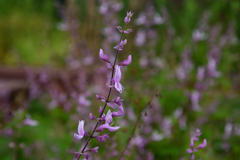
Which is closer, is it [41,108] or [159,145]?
[159,145]

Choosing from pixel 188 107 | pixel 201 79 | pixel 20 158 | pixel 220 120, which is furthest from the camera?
pixel 220 120

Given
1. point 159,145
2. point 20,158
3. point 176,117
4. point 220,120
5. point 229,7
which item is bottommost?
point 20,158

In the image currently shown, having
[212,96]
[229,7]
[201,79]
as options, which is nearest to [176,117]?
[201,79]

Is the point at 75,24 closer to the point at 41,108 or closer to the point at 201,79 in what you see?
the point at 201,79

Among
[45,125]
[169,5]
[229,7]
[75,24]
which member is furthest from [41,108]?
[169,5]

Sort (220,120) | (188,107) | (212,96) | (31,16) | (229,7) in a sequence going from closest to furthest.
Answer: (188,107)
(220,120)
(212,96)
(229,7)
(31,16)

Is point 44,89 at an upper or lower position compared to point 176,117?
upper

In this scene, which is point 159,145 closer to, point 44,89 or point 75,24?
point 75,24

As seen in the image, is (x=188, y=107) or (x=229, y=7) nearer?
(x=188, y=107)

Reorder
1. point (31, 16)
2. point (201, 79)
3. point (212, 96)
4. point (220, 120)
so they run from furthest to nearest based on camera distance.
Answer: point (31, 16), point (212, 96), point (220, 120), point (201, 79)

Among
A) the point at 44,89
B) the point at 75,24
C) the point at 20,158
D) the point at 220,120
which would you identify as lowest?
the point at 20,158
